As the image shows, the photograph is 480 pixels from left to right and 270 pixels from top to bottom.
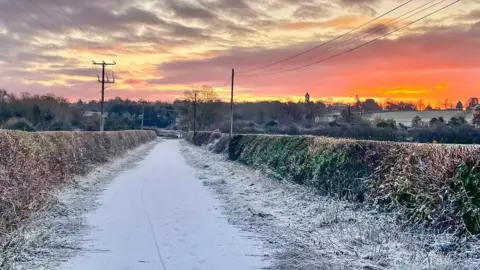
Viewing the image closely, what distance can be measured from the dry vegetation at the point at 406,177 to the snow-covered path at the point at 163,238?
326 cm

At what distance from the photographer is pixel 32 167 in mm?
11641

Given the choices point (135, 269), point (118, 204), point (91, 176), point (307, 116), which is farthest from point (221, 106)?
point (135, 269)

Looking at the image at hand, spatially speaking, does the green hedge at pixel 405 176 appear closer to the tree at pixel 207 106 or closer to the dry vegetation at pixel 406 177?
the dry vegetation at pixel 406 177

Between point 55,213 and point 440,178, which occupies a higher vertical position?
point 440,178

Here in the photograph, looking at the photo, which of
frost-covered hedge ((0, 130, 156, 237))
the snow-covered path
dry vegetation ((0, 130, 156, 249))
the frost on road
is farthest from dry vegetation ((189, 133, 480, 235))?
frost-covered hedge ((0, 130, 156, 237))

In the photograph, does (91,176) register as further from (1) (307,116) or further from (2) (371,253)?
(1) (307,116)

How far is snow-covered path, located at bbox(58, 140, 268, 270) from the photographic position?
7.06m

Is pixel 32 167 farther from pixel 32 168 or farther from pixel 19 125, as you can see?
pixel 19 125

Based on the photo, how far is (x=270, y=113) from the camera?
98250 millimetres

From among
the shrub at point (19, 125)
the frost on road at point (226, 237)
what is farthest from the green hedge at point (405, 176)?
the shrub at point (19, 125)

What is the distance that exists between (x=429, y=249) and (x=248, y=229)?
3680mm

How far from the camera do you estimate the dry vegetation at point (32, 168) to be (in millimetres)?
8578

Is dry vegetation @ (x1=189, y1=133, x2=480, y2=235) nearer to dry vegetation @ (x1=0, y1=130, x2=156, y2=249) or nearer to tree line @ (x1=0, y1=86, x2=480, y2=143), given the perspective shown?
dry vegetation @ (x1=0, y1=130, x2=156, y2=249)

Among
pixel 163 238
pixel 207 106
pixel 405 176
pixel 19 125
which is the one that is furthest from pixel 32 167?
pixel 207 106
